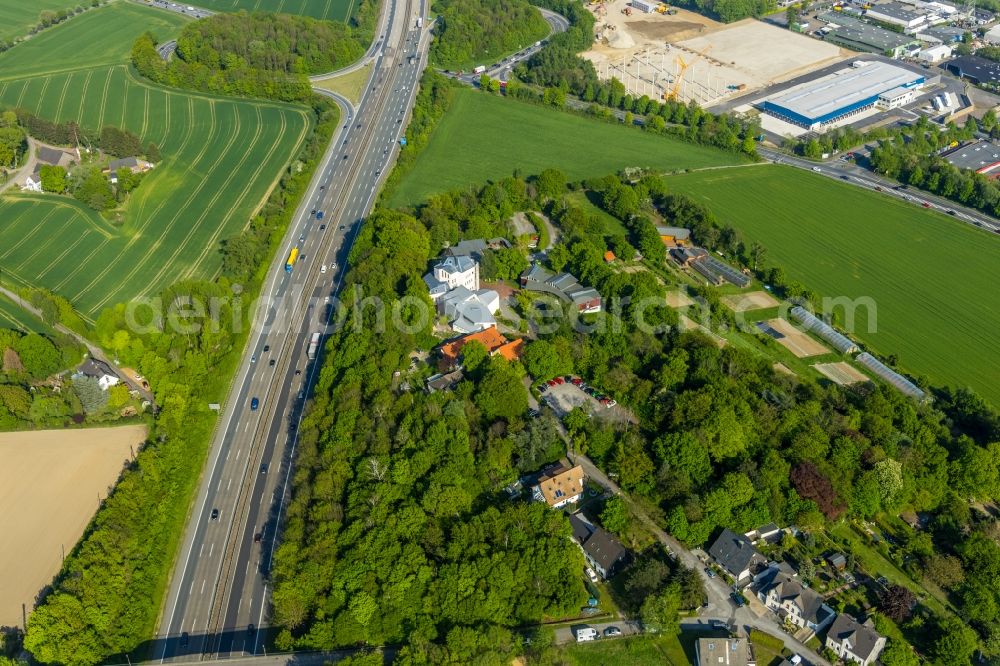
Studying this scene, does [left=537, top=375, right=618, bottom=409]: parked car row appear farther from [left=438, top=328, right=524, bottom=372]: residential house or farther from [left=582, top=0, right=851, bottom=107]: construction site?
[left=582, top=0, right=851, bottom=107]: construction site

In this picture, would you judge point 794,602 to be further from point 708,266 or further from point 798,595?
point 708,266

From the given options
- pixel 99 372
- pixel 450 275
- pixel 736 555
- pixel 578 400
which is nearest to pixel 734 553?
pixel 736 555

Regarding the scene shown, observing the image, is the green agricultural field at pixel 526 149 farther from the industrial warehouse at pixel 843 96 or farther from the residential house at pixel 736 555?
the residential house at pixel 736 555

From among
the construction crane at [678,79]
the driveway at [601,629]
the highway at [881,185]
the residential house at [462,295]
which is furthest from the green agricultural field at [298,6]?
the driveway at [601,629]

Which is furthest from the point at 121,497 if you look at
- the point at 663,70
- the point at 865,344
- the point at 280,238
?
the point at 663,70

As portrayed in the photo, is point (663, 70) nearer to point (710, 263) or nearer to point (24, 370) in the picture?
point (710, 263)
